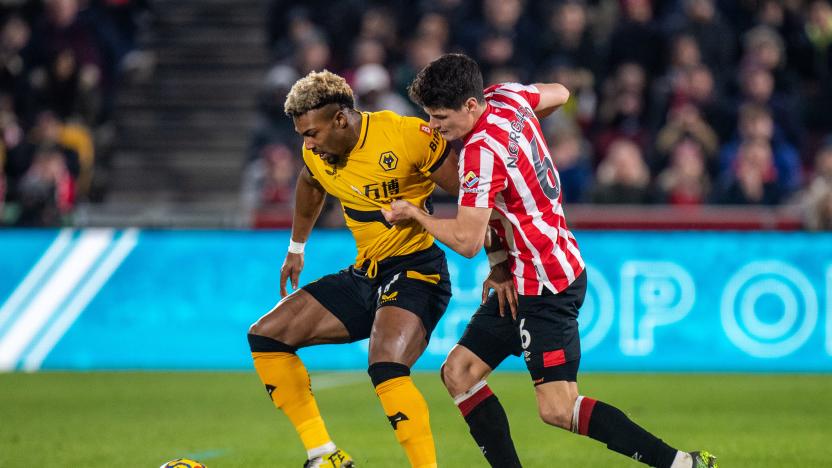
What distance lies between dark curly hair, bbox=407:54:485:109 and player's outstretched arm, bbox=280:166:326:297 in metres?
1.28

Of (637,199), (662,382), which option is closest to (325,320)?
(662,382)

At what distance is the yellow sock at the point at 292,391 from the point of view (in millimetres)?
6586

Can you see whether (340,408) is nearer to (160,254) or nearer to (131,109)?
(160,254)

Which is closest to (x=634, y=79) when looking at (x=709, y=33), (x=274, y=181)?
(x=709, y=33)

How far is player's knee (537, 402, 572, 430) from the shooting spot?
588 cm

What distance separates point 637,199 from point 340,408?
15.1ft

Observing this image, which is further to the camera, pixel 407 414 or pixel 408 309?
pixel 408 309

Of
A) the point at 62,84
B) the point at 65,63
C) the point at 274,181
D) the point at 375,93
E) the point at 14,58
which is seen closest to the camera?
the point at 375,93

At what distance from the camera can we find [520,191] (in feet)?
19.4

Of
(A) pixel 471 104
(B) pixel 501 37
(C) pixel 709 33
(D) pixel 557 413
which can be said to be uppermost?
(B) pixel 501 37

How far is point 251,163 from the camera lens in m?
15.4

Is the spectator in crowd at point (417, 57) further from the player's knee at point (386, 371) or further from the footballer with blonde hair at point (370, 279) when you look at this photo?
the player's knee at point (386, 371)

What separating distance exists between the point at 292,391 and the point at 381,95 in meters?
7.59

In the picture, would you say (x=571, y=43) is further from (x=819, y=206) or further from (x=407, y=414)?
(x=407, y=414)
